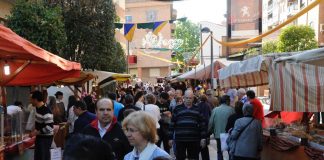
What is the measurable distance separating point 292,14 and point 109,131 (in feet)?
140

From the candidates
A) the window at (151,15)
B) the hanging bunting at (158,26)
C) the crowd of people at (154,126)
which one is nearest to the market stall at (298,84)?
the crowd of people at (154,126)

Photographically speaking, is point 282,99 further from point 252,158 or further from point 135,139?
point 135,139

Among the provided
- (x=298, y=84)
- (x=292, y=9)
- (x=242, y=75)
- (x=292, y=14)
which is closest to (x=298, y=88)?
(x=298, y=84)

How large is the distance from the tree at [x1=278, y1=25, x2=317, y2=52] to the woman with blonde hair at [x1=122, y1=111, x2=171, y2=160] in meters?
33.2

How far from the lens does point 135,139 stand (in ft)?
13.1

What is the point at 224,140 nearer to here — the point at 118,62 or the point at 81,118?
the point at 81,118

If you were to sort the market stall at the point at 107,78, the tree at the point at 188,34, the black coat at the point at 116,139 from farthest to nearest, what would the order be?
the tree at the point at 188,34, the market stall at the point at 107,78, the black coat at the point at 116,139

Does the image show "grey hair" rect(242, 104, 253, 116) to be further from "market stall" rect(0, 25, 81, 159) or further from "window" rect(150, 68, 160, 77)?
"window" rect(150, 68, 160, 77)

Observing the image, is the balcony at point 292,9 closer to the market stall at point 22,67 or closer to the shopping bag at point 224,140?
the shopping bag at point 224,140

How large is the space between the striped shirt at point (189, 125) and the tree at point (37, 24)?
5.96 m

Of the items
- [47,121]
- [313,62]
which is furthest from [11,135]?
[313,62]

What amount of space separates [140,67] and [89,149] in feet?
242

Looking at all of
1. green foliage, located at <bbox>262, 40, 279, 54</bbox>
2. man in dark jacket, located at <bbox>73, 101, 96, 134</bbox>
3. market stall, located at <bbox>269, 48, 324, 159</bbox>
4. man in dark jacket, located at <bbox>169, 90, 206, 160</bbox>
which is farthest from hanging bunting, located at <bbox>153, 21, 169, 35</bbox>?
market stall, located at <bbox>269, 48, 324, 159</bbox>

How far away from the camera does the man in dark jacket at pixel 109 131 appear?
17.4 ft
